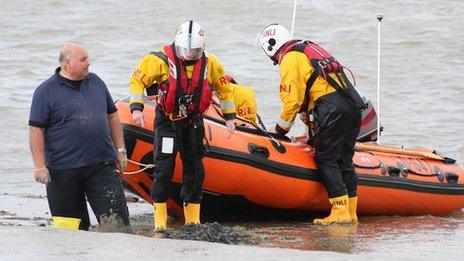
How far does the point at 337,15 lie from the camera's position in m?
20.2

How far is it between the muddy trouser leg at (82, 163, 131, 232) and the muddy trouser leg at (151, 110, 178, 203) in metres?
0.82

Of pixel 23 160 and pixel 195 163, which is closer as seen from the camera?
pixel 195 163

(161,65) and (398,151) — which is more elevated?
(161,65)

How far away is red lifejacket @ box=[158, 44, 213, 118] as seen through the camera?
6.98 m

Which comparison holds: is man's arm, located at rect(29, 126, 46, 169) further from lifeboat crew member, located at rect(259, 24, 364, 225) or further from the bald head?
lifeboat crew member, located at rect(259, 24, 364, 225)

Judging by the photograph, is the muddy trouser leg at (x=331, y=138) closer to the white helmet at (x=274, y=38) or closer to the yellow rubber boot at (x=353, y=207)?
the yellow rubber boot at (x=353, y=207)

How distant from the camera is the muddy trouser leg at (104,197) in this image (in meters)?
6.25

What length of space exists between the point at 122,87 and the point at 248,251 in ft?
35.2

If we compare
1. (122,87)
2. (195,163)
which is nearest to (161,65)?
(195,163)

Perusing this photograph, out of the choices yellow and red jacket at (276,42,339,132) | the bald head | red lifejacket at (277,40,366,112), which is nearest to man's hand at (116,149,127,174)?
the bald head

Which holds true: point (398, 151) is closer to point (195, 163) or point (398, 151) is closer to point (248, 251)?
point (195, 163)

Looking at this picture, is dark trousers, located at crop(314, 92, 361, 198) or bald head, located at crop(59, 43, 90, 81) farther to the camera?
dark trousers, located at crop(314, 92, 361, 198)

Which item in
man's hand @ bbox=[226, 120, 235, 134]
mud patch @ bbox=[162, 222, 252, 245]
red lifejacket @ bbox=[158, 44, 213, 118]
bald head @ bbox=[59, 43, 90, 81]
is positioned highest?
bald head @ bbox=[59, 43, 90, 81]

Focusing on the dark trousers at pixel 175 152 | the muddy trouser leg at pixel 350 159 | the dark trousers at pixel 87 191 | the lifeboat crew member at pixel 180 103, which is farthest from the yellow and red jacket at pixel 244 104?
the dark trousers at pixel 87 191
